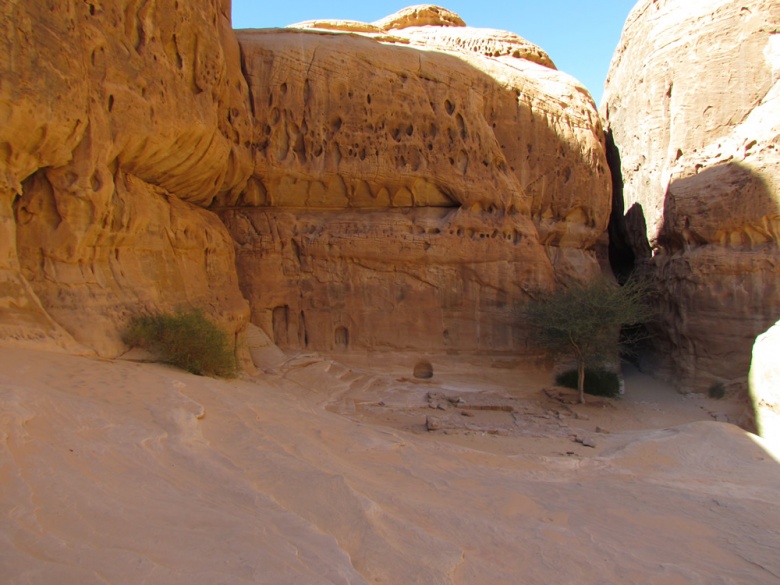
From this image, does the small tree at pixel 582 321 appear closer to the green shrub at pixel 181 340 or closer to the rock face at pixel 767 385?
the rock face at pixel 767 385

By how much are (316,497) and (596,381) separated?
1192cm

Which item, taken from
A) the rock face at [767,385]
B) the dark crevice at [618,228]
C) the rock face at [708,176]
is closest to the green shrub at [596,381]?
the rock face at [708,176]

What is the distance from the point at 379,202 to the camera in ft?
45.0

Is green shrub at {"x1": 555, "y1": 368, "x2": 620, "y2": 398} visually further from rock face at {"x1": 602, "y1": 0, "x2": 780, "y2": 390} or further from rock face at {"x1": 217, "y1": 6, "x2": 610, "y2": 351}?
rock face at {"x1": 602, "y1": 0, "x2": 780, "y2": 390}

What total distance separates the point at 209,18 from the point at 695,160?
13.2 meters

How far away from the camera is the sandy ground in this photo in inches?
94.4

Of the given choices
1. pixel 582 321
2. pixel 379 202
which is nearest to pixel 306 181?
pixel 379 202

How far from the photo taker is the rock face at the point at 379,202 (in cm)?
1288

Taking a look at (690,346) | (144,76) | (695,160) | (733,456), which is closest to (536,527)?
(733,456)

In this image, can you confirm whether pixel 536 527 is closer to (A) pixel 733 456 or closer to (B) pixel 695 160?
(A) pixel 733 456

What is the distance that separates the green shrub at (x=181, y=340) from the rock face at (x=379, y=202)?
4274 mm

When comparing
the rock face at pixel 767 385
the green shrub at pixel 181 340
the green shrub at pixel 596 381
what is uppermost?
the green shrub at pixel 181 340

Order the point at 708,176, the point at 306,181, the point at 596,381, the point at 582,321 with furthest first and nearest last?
the point at 708,176 < the point at 596,381 < the point at 306,181 < the point at 582,321

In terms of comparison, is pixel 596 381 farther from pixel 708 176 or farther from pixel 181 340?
pixel 181 340
